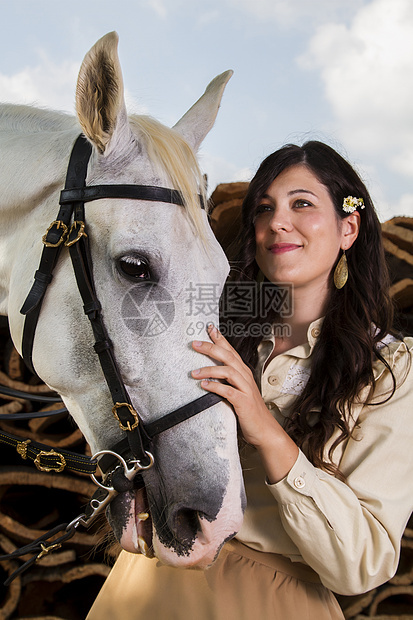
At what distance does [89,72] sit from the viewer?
1016mm

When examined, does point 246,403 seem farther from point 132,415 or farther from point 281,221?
point 281,221

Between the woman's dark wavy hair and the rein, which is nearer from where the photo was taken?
the rein

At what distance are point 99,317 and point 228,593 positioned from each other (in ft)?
2.61

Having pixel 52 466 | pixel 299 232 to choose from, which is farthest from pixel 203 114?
pixel 52 466

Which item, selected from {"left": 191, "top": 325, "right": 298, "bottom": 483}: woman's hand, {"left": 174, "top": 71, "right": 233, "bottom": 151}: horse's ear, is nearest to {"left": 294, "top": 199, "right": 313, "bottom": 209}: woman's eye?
{"left": 174, "top": 71, "right": 233, "bottom": 151}: horse's ear

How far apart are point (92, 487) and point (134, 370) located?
1.46 m

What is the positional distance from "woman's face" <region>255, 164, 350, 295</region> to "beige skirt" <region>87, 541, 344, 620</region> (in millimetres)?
830

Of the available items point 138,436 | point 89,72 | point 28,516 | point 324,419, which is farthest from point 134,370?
point 28,516

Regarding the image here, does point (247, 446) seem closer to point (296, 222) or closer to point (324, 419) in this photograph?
point (324, 419)

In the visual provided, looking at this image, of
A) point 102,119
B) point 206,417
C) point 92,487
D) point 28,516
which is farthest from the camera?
point 28,516

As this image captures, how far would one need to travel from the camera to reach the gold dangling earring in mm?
1454

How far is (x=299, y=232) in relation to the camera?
1.36 meters

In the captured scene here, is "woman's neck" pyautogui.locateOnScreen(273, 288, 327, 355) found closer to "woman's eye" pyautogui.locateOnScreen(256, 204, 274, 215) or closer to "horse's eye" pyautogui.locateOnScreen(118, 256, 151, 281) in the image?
"woman's eye" pyautogui.locateOnScreen(256, 204, 274, 215)

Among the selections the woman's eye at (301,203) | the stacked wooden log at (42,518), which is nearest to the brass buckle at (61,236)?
the woman's eye at (301,203)
